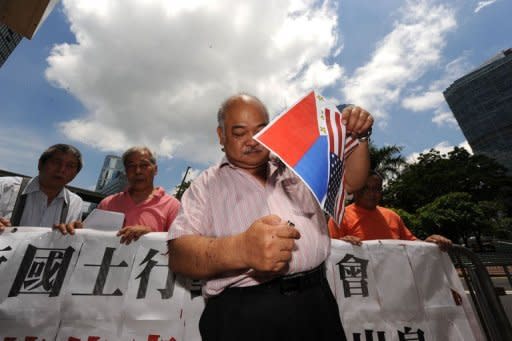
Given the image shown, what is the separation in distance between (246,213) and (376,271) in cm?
177

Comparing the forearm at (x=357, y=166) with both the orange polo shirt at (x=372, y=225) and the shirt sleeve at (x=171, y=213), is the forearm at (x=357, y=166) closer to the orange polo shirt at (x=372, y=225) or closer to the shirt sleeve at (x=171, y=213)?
the orange polo shirt at (x=372, y=225)

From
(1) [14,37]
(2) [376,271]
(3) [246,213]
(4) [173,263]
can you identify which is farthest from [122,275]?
(1) [14,37]

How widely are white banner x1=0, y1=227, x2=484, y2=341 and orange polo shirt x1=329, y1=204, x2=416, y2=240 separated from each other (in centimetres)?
54

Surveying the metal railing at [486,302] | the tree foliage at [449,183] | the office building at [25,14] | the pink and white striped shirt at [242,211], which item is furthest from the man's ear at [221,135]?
the tree foliage at [449,183]

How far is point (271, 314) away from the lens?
1092 mm

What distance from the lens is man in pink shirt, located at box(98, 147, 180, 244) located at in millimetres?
2557

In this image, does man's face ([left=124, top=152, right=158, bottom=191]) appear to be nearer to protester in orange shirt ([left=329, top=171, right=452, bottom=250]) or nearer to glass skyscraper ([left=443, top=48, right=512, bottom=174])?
protester in orange shirt ([left=329, top=171, right=452, bottom=250])

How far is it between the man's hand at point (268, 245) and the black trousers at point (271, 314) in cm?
42

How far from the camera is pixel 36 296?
6.43ft

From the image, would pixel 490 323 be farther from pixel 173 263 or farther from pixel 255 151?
pixel 173 263

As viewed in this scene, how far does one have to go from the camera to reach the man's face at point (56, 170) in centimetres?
258

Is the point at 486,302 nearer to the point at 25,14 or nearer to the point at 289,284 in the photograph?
the point at 289,284

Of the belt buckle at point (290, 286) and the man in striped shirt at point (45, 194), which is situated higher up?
the man in striped shirt at point (45, 194)

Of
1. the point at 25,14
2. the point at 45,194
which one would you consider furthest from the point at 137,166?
the point at 25,14
